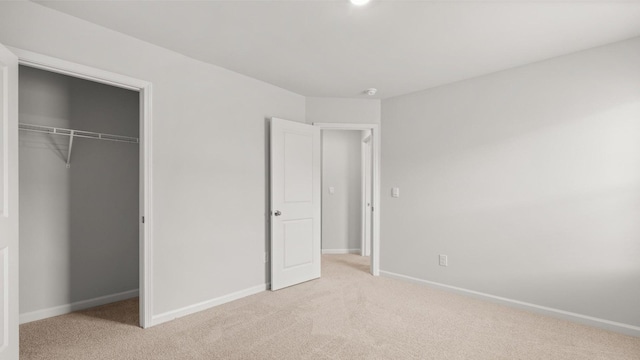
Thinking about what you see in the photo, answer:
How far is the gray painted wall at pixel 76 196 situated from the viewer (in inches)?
108

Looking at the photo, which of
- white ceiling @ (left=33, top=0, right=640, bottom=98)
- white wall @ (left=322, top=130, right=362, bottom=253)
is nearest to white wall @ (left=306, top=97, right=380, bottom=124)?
white ceiling @ (left=33, top=0, right=640, bottom=98)

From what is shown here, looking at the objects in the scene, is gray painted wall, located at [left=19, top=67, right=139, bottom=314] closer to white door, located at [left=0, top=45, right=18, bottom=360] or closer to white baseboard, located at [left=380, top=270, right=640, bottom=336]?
white door, located at [left=0, top=45, right=18, bottom=360]

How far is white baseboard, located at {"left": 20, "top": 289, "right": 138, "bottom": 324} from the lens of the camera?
2.68 meters

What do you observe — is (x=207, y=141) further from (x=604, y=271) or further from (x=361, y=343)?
(x=604, y=271)

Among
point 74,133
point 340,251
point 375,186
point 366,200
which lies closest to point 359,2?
point 375,186

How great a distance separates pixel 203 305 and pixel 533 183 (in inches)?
134

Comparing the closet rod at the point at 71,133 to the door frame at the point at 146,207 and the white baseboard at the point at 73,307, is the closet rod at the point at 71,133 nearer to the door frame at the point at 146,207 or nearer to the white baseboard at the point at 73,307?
the door frame at the point at 146,207

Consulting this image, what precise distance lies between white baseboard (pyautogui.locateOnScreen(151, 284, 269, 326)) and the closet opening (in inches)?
4.3

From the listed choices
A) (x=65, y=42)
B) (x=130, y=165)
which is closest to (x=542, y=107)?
(x=65, y=42)

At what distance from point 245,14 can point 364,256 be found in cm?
426

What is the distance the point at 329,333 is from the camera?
2480 millimetres

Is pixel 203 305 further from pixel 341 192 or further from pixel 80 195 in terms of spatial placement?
pixel 341 192

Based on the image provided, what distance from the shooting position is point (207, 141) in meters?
3.04

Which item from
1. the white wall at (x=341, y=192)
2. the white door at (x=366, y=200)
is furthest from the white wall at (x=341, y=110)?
the white wall at (x=341, y=192)
